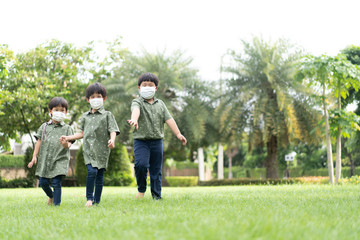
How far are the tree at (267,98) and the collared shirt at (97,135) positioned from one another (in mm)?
13921

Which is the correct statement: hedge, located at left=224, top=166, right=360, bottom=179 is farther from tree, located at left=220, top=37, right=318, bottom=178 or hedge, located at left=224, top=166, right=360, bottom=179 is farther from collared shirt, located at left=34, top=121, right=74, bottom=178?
collared shirt, located at left=34, top=121, right=74, bottom=178

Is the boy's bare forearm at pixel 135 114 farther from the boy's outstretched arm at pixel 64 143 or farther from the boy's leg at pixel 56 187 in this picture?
the boy's leg at pixel 56 187

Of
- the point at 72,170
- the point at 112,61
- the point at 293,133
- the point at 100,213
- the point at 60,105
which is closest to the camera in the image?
the point at 100,213

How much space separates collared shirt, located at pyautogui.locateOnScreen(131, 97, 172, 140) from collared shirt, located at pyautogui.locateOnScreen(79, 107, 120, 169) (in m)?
0.38

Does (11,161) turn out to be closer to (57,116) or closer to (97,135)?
(57,116)

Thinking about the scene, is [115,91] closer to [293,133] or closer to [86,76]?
[86,76]

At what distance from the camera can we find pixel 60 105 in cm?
636

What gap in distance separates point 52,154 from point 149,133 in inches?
60.6

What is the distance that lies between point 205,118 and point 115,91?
196 inches

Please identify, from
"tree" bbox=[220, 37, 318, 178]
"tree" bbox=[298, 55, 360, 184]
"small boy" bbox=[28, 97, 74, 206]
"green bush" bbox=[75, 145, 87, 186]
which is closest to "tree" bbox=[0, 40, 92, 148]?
"green bush" bbox=[75, 145, 87, 186]

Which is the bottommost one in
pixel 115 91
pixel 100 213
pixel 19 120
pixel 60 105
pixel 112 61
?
pixel 100 213

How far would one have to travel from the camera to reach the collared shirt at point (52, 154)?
6.14 meters

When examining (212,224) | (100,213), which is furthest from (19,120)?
(212,224)

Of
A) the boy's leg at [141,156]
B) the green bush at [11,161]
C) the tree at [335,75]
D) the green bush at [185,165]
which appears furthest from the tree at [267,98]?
the green bush at [185,165]
